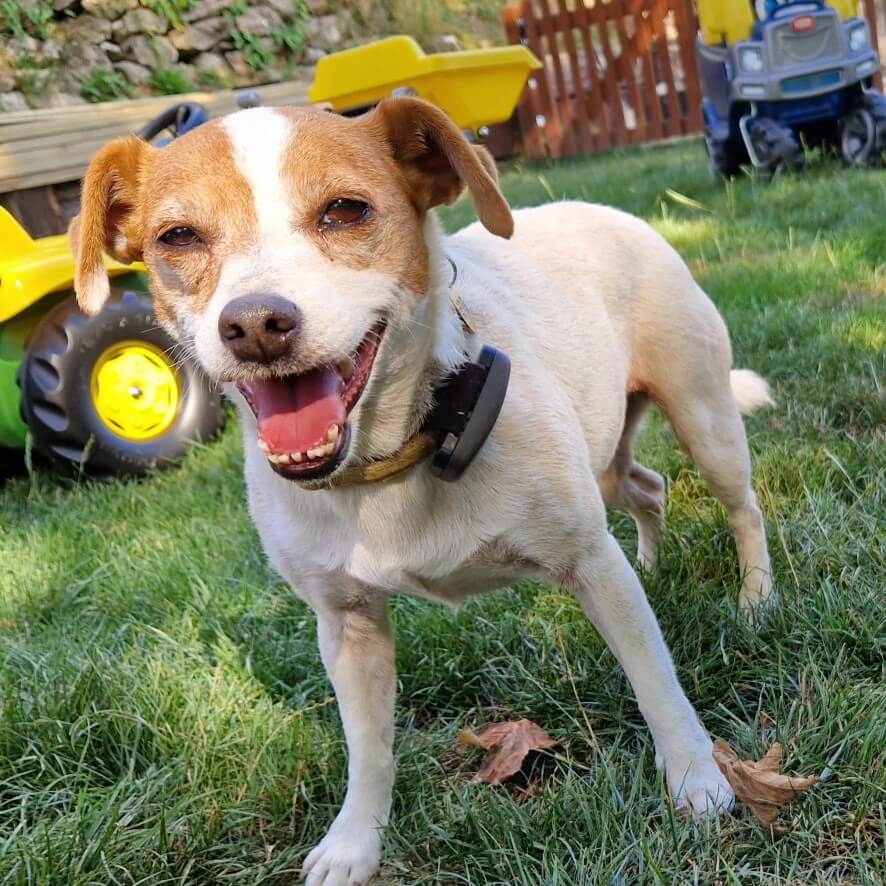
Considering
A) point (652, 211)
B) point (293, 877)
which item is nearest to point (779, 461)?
point (293, 877)

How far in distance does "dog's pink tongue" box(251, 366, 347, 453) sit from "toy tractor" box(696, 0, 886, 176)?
5950 mm

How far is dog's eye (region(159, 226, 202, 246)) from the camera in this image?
187cm

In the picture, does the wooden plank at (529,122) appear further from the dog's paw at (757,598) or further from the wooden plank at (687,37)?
the dog's paw at (757,598)

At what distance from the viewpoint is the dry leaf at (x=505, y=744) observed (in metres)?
2.15

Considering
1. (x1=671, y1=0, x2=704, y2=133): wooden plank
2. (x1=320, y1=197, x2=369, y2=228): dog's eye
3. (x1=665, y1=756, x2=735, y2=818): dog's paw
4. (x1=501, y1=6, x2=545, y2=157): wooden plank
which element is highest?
(x1=320, y1=197, x2=369, y2=228): dog's eye

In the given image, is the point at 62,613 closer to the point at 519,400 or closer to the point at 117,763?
the point at 117,763

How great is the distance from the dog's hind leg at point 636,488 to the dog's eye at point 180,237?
1.48m

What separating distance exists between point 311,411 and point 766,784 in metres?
1.08

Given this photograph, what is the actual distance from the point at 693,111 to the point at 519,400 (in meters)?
11.9

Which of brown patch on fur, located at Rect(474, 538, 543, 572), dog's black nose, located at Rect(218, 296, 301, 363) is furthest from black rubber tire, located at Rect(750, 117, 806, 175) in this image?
dog's black nose, located at Rect(218, 296, 301, 363)

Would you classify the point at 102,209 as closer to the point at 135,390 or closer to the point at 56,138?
the point at 135,390

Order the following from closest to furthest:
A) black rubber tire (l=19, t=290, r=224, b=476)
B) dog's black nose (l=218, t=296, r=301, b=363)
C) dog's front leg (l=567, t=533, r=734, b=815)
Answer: dog's black nose (l=218, t=296, r=301, b=363)
dog's front leg (l=567, t=533, r=734, b=815)
black rubber tire (l=19, t=290, r=224, b=476)

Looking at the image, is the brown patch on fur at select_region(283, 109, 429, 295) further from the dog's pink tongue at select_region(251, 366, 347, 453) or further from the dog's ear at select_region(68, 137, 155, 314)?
the dog's ear at select_region(68, 137, 155, 314)

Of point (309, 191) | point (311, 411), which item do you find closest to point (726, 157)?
Result: point (309, 191)
